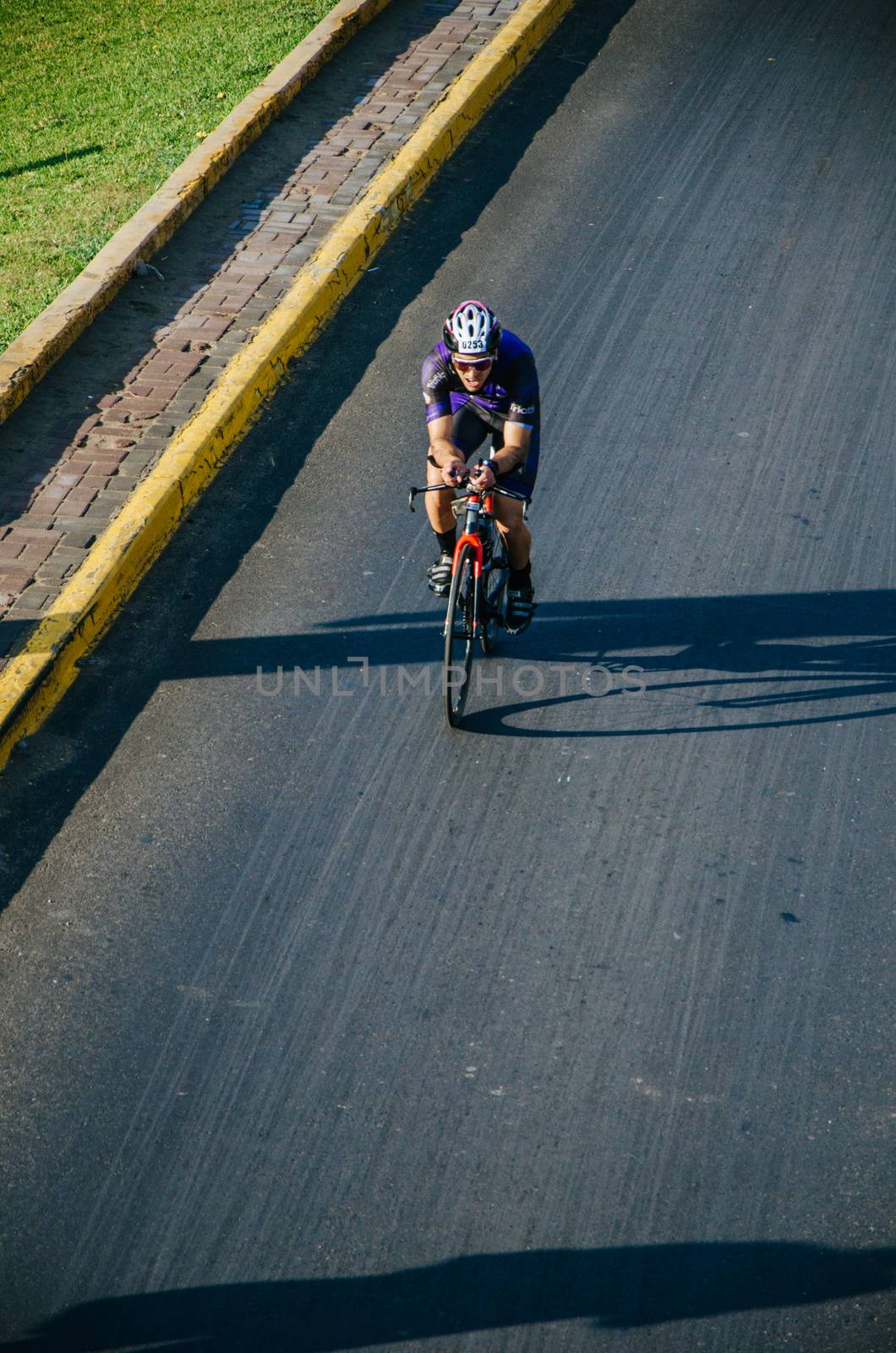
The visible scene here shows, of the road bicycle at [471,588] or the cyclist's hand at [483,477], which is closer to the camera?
the cyclist's hand at [483,477]

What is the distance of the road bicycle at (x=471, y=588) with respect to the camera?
636 centimetres

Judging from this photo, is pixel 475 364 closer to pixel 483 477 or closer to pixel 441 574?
pixel 483 477

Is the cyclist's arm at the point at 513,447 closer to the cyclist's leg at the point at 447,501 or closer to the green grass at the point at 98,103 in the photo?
the cyclist's leg at the point at 447,501

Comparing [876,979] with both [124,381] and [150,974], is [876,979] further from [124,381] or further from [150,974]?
[124,381]

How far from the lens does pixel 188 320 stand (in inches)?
360

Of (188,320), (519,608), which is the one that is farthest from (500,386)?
(188,320)

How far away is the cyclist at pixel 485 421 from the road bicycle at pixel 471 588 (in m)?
0.07

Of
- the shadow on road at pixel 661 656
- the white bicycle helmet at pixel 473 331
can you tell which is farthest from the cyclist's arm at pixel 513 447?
the shadow on road at pixel 661 656

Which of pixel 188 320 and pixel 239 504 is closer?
pixel 239 504

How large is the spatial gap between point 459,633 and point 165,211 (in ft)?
16.9

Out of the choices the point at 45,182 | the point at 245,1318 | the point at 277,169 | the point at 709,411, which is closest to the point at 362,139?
the point at 277,169

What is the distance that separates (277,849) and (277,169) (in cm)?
699

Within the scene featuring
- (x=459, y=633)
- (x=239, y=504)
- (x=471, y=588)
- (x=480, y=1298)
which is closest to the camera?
(x=480, y=1298)

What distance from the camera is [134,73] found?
12.4 meters
